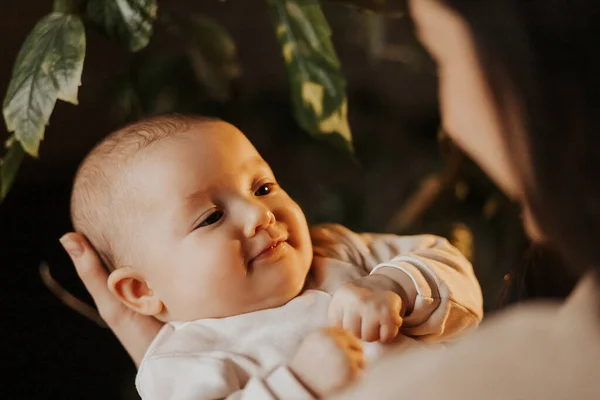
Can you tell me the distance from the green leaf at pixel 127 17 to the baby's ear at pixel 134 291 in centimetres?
26

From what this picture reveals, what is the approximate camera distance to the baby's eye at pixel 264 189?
747 millimetres

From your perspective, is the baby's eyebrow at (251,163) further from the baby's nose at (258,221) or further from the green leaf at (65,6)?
the green leaf at (65,6)

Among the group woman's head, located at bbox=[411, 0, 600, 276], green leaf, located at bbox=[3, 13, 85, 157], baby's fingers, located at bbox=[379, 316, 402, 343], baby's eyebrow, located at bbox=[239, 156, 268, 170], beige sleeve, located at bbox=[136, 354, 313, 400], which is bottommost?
beige sleeve, located at bbox=[136, 354, 313, 400]

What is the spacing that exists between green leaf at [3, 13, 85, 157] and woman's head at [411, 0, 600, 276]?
16.7 inches

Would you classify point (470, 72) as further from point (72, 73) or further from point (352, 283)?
point (72, 73)

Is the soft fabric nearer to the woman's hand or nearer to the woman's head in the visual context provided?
the woman's hand

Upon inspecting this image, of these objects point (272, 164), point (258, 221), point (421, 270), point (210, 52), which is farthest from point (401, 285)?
point (272, 164)

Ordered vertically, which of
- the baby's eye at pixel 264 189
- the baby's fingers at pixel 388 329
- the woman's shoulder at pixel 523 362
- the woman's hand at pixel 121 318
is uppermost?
the woman's shoulder at pixel 523 362

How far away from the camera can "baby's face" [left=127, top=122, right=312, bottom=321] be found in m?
0.68

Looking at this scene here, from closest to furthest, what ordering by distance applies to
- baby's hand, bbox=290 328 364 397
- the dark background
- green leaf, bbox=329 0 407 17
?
baby's hand, bbox=290 328 364 397 → green leaf, bbox=329 0 407 17 → the dark background

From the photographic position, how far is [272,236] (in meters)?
0.70

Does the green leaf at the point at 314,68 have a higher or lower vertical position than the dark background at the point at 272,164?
higher

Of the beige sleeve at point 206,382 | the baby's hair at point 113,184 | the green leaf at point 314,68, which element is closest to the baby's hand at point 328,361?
the beige sleeve at point 206,382

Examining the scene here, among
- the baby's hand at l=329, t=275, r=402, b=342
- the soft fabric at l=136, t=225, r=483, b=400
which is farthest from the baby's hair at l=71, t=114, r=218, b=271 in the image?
the baby's hand at l=329, t=275, r=402, b=342
